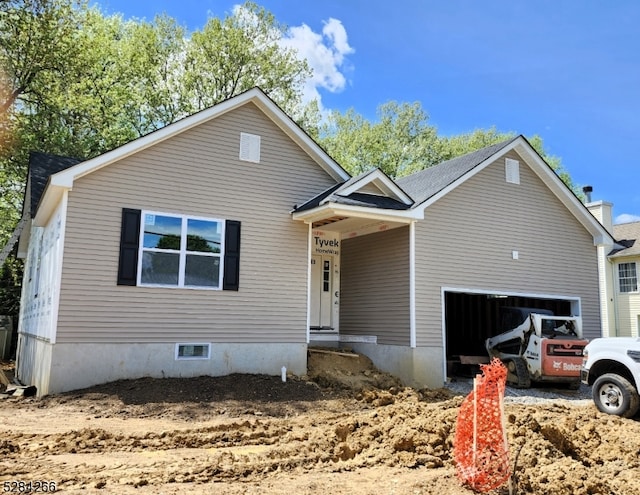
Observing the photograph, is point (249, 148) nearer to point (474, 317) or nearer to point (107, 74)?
point (474, 317)

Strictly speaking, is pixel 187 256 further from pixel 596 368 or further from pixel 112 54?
pixel 112 54

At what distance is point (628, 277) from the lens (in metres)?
24.3

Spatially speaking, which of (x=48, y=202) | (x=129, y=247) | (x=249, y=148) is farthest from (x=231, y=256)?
(x=48, y=202)

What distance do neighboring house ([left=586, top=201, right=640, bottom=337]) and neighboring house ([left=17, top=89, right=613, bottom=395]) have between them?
34.1 feet

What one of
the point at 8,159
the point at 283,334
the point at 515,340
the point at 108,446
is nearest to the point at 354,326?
the point at 283,334

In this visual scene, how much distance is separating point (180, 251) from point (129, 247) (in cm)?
103

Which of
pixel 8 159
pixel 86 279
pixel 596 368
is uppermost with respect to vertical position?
pixel 8 159

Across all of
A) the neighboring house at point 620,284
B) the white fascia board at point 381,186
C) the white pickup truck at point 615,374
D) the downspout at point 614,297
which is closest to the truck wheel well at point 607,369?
the white pickup truck at point 615,374

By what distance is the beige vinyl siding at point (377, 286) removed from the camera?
1275cm

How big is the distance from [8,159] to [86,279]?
1321cm

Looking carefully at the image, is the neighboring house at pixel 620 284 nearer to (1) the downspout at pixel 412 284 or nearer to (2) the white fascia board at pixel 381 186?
(1) the downspout at pixel 412 284

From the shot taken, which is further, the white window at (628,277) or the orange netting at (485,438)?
the white window at (628,277)

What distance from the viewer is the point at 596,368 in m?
8.91

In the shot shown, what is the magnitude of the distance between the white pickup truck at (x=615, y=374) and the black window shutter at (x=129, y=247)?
872 cm
